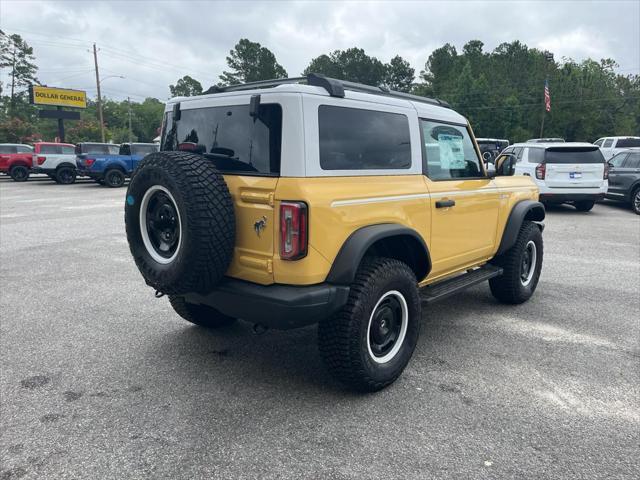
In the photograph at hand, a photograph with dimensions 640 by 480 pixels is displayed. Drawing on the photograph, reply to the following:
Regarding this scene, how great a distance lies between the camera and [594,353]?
3982mm

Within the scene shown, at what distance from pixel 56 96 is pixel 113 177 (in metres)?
21.7

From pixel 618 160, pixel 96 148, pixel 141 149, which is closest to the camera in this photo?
pixel 618 160

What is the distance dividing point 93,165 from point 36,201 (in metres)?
4.99

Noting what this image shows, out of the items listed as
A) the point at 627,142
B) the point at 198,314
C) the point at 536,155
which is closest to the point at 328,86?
the point at 198,314

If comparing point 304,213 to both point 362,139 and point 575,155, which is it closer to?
point 362,139

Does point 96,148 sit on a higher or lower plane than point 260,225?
higher

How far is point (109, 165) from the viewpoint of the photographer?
19359 millimetres

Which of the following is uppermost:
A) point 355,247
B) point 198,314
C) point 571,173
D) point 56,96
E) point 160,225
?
point 56,96

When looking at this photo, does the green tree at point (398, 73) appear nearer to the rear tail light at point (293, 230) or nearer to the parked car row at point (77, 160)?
the parked car row at point (77, 160)

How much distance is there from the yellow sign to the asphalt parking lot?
117 ft

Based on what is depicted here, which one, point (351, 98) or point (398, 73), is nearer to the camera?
point (351, 98)

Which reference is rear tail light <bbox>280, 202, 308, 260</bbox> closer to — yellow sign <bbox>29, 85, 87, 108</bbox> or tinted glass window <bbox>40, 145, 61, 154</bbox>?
tinted glass window <bbox>40, 145, 61, 154</bbox>

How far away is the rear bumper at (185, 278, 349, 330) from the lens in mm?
2822

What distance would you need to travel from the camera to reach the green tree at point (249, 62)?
76.8 metres
